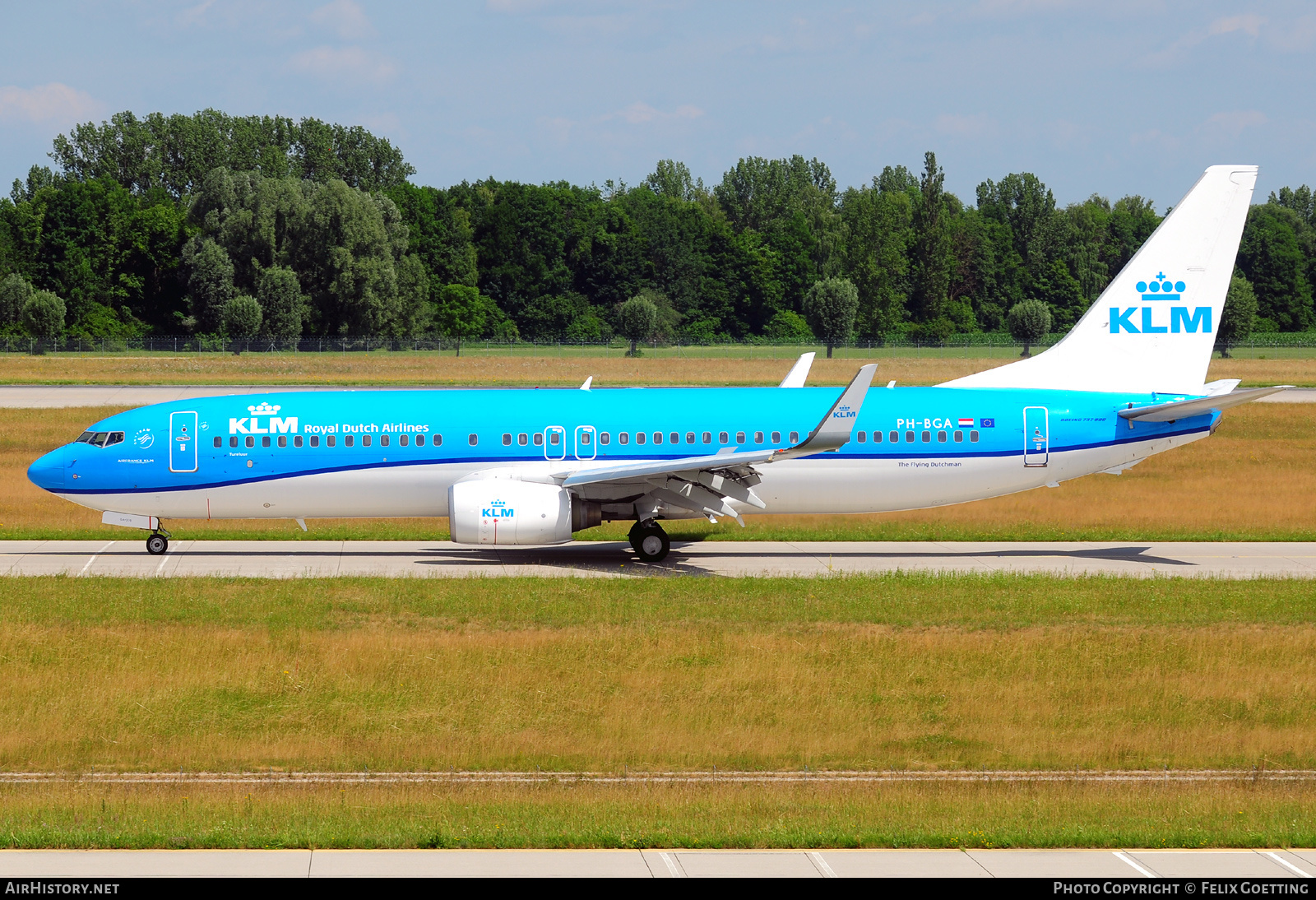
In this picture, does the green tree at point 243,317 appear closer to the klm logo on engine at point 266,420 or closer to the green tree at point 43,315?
the green tree at point 43,315

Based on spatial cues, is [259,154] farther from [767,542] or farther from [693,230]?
[767,542]

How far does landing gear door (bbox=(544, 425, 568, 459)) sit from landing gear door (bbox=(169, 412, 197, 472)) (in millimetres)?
8094

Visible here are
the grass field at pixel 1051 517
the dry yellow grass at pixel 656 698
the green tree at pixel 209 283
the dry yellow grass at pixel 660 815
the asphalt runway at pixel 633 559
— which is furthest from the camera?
the green tree at pixel 209 283

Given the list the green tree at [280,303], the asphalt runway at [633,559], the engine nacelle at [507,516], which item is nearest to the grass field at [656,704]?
the engine nacelle at [507,516]

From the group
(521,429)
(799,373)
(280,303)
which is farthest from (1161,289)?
(280,303)

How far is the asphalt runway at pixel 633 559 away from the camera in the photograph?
29562 mm

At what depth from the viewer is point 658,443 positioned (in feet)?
104

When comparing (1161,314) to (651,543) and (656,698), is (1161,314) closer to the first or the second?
(651,543)

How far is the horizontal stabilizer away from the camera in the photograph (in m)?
30.6

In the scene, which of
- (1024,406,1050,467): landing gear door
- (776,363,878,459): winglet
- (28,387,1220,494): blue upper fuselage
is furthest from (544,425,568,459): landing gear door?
(1024,406,1050,467): landing gear door

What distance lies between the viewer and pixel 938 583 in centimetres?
2720

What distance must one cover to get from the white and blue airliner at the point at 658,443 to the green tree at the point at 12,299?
109275 millimetres

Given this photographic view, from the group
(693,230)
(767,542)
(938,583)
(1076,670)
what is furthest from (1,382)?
(693,230)

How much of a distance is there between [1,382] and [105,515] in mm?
64340
